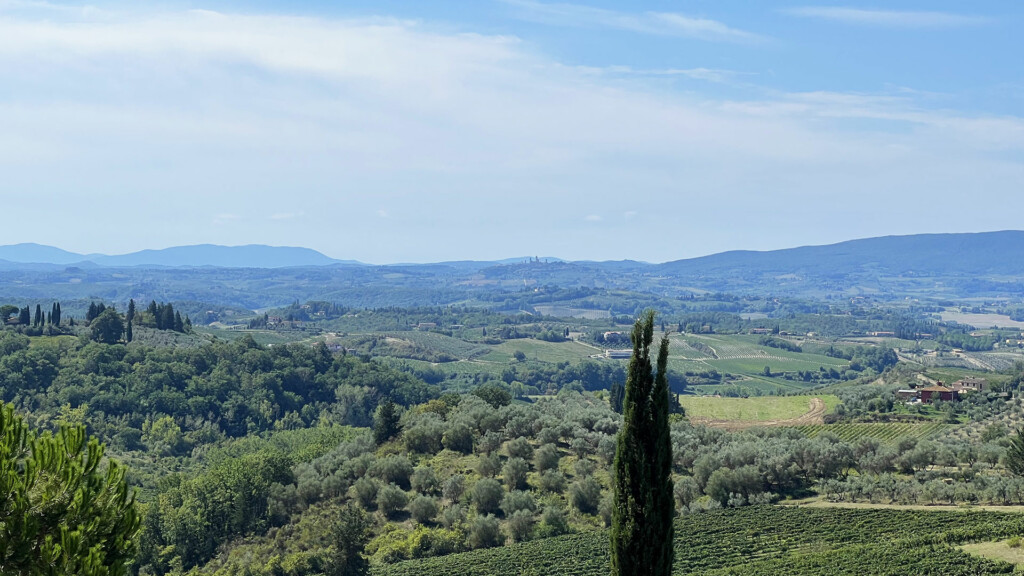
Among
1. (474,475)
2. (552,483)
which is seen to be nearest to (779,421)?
(552,483)

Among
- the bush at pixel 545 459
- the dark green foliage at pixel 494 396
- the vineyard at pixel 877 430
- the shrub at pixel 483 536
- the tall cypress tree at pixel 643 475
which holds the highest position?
the tall cypress tree at pixel 643 475

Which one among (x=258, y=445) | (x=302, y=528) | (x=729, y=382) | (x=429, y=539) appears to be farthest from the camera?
(x=729, y=382)

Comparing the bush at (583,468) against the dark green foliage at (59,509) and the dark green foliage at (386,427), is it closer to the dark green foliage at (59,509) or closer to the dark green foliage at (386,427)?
the dark green foliage at (386,427)

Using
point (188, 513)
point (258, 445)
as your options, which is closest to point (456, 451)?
point (188, 513)

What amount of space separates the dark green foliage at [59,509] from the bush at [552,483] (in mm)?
43131

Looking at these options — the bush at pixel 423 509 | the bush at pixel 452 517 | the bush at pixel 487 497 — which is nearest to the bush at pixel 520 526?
the bush at pixel 452 517

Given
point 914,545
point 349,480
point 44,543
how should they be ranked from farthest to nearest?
1. point 349,480
2. point 914,545
3. point 44,543

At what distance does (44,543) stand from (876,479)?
4858 cm

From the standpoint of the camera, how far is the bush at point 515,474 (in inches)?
2333

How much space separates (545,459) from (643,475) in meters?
40.9

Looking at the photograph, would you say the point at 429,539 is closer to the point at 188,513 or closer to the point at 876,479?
the point at 188,513

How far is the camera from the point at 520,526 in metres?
52.0

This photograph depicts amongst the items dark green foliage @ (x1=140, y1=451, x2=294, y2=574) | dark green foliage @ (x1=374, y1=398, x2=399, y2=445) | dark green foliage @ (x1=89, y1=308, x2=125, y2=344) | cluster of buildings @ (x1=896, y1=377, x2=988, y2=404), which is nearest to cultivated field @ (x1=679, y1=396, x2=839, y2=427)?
cluster of buildings @ (x1=896, y1=377, x2=988, y2=404)

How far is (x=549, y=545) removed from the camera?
46656mm
